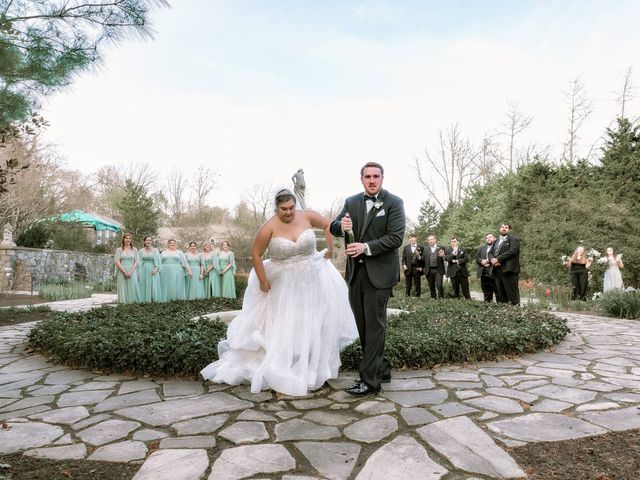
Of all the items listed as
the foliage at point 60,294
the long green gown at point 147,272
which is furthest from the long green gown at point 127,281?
the foliage at point 60,294

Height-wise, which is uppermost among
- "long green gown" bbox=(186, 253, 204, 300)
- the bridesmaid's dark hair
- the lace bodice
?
the bridesmaid's dark hair

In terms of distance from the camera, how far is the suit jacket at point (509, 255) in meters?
9.92

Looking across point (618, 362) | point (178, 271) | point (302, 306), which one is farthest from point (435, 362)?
point (178, 271)

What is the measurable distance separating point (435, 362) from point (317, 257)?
6.47 ft

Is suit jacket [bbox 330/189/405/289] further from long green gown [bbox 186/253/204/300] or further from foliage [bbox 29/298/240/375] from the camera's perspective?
long green gown [bbox 186/253/204/300]

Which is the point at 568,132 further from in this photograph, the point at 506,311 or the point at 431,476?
the point at 431,476

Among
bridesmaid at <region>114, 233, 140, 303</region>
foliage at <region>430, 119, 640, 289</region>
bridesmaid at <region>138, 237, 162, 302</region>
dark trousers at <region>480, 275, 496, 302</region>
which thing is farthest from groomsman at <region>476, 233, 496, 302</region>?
bridesmaid at <region>114, 233, 140, 303</region>

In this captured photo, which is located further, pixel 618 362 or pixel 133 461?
pixel 618 362

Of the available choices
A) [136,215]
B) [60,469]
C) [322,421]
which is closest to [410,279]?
[322,421]

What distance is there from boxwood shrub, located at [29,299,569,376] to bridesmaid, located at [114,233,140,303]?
389 centimetres

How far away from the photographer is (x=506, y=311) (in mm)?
8211

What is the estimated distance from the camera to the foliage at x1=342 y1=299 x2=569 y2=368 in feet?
17.3

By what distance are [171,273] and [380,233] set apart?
9849 mm

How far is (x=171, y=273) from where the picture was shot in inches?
502
